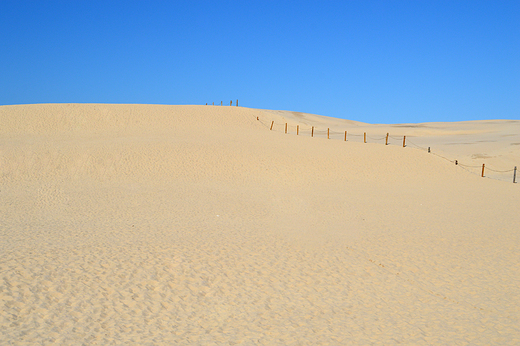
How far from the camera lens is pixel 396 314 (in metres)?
8.46

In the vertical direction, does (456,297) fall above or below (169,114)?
below

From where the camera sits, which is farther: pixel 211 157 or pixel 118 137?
pixel 118 137

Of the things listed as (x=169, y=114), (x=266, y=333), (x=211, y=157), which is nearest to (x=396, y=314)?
(x=266, y=333)

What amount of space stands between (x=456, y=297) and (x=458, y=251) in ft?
12.5

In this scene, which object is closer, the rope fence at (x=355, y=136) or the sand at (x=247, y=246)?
the sand at (x=247, y=246)

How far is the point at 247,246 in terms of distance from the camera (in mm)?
12328

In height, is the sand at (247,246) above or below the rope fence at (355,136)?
below

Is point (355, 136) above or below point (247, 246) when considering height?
above

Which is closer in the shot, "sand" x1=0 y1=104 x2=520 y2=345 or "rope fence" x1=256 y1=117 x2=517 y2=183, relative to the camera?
"sand" x1=0 y1=104 x2=520 y2=345

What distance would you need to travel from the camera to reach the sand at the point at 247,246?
761 cm

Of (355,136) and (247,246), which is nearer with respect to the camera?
(247,246)

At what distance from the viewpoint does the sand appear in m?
7.61

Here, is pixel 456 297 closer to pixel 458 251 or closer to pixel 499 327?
pixel 499 327

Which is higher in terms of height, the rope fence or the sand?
the rope fence
